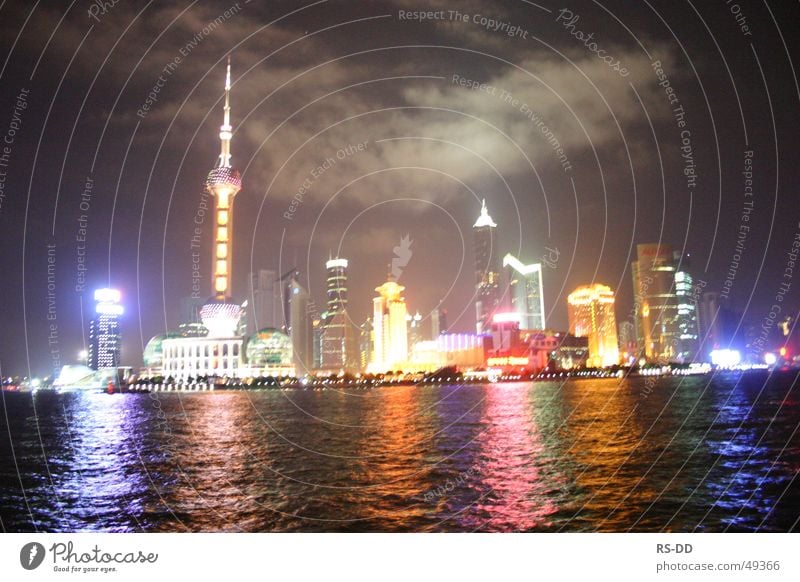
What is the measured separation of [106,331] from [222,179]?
5226 cm

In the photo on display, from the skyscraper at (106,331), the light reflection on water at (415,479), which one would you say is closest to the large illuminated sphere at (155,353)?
the skyscraper at (106,331)

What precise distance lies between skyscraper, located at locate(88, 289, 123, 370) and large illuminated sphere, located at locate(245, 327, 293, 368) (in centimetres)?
3106

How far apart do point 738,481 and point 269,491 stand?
10.5m

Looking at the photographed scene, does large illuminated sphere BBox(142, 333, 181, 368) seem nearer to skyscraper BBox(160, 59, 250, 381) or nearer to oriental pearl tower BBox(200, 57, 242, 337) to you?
skyscraper BBox(160, 59, 250, 381)

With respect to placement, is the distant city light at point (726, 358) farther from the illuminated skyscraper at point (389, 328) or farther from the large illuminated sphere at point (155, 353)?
the large illuminated sphere at point (155, 353)

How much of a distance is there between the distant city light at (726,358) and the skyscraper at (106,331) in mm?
128361

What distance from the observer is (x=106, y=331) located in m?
134

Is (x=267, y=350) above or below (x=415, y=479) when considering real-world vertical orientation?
above

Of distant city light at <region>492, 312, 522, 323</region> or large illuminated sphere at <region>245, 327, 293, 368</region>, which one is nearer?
large illuminated sphere at <region>245, 327, 293, 368</region>
